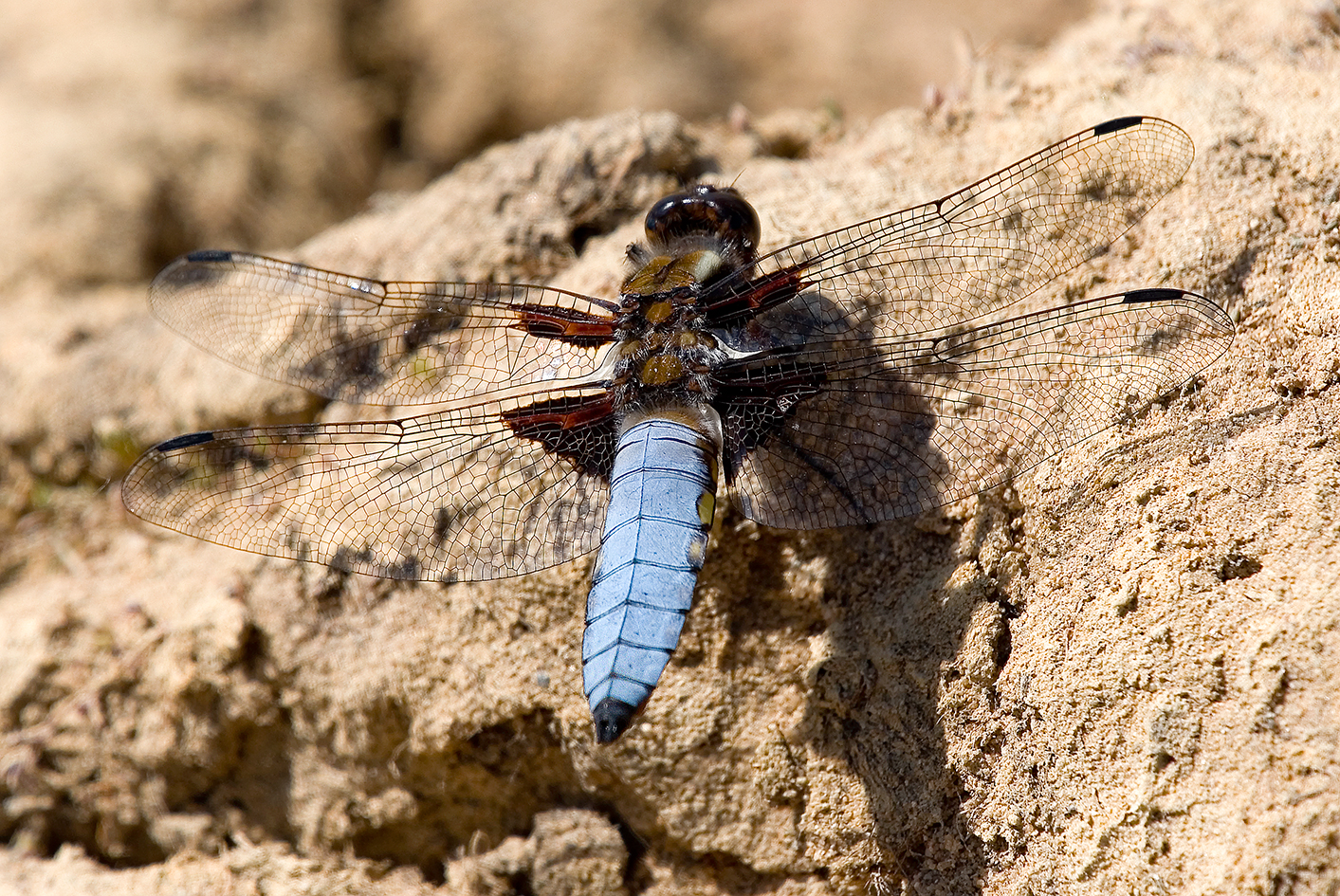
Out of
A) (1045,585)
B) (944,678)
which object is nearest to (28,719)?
(944,678)

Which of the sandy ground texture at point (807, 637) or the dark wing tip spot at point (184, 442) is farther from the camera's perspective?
the dark wing tip spot at point (184, 442)

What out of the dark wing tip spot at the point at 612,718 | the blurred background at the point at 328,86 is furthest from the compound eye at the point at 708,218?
the blurred background at the point at 328,86

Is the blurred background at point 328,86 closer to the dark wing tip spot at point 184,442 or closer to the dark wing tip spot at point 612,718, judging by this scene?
the dark wing tip spot at point 184,442

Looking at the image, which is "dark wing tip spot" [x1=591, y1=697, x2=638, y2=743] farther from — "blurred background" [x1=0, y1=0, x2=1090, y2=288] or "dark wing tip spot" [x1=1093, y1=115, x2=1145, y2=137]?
"blurred background" [x1=0, y1=0, x2=1090, y2=288]

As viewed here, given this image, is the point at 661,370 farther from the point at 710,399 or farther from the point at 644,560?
the point at 644,560

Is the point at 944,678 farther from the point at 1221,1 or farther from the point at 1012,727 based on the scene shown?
the point at 1221,1

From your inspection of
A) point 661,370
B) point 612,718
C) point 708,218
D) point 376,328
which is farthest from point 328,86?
point 612,718
